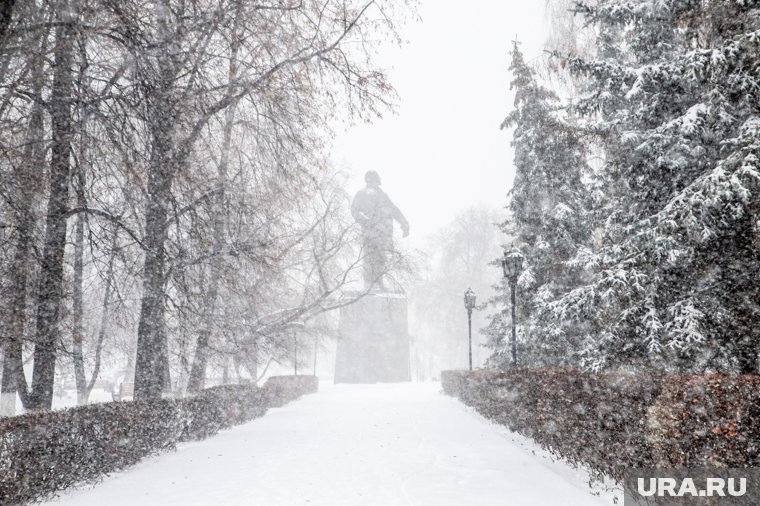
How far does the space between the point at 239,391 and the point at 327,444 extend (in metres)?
4.60

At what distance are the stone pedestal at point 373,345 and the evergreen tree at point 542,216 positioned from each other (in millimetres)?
13062

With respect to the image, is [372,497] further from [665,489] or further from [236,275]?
[236,275]

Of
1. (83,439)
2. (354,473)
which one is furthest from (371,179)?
(83,439)

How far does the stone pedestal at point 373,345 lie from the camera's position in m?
30.0

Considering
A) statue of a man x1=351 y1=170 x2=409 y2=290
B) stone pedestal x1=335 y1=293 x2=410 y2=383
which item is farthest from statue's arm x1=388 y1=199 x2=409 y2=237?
stone pedestal x1=335 y1=293 x2=410 y2=383

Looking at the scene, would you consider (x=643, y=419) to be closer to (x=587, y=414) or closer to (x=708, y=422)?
(x=708, y=422)

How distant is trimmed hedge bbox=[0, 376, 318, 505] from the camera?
4738 millimetres

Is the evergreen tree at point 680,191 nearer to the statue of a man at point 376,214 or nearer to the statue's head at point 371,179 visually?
the statue of a man at point 376,214

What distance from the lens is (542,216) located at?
15.6 meters

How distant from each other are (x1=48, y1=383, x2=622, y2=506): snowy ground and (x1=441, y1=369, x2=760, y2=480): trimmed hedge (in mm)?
418

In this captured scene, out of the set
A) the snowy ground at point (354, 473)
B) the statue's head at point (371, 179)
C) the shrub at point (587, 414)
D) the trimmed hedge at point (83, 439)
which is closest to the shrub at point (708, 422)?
the shrub at point (587, 414)

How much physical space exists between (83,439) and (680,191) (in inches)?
365

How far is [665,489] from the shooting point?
405cm

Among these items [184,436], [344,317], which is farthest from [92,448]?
[344,317]
